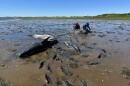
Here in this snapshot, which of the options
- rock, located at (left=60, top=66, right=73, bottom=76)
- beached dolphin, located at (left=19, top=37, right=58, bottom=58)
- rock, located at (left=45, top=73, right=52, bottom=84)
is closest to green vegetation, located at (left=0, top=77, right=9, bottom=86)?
rock, located at (left=45, top=73, right=52, bottom=84)

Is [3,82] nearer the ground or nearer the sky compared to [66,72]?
nearer the sky

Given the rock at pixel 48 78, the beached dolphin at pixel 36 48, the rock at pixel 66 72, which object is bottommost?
the beached dolphin at pixel 36 48

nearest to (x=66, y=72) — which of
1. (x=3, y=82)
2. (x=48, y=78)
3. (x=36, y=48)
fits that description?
(x=48, y=78)

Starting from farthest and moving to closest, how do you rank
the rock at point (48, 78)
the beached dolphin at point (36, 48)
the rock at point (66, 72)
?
the beached dolphin at point (36, 48) → the rock at point (66, 72) → the rock at point (48, 78)

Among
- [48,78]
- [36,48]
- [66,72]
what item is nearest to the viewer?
[48,78]

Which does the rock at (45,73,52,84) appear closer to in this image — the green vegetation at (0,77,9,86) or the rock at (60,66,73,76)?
the rock at (60,66,73,76)

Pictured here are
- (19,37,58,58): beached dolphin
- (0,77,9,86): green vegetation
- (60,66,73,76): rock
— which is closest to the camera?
(0,77,9,86): green vegetation

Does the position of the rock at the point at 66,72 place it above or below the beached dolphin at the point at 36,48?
above

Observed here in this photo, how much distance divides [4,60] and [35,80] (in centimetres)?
436

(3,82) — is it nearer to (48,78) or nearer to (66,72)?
(48,78)

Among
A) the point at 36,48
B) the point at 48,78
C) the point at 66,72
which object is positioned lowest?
the point at 36,48

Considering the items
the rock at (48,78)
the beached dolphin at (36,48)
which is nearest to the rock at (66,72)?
the rock at (48,78)

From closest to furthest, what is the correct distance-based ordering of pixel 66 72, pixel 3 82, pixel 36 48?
pixel 3 82
pixel 66 72
pixel 36 48

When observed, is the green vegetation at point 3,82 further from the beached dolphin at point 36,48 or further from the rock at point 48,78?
the beached dolphin at point 36,48
